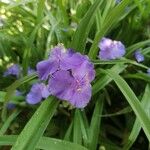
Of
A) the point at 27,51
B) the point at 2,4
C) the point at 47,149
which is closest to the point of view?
the point at 47,149

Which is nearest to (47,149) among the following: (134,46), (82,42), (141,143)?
(82,42)

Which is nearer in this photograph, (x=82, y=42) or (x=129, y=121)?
(x=82, y=42)

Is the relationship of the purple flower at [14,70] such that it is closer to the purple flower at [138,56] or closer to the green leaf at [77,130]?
the green leaf at [77,130]

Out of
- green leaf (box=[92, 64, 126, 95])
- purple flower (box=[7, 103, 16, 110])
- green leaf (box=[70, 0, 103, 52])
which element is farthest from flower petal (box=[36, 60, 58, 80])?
purple flower (box=[7, 103, 16, 110])

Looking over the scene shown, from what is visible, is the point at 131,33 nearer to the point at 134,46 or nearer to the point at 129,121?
the point at 134,46

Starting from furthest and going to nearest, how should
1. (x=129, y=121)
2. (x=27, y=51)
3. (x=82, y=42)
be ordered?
(x=27, y=51), (x=129, y=121), (x=82, y=42)

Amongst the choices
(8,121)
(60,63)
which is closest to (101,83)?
(60,63)
